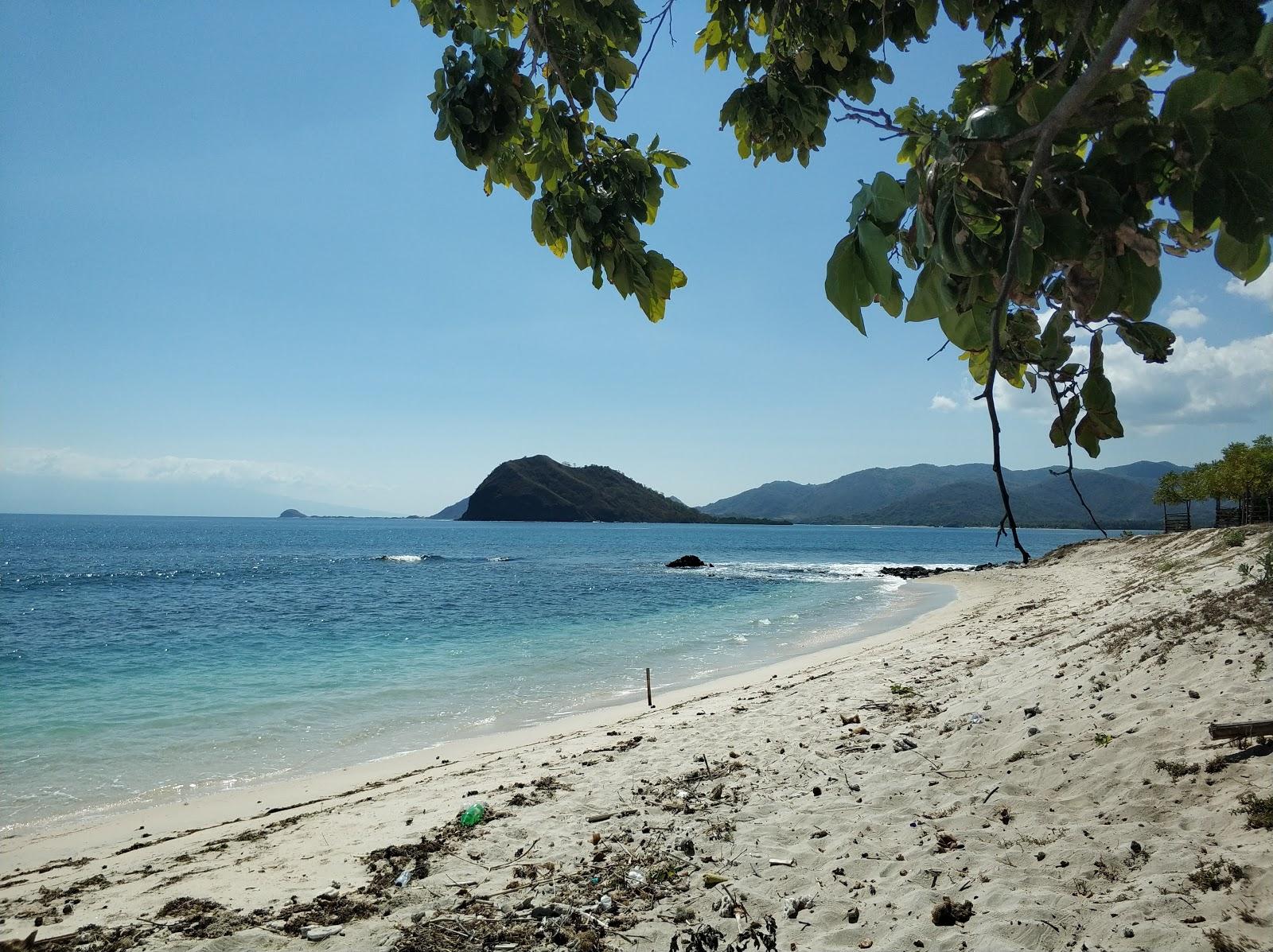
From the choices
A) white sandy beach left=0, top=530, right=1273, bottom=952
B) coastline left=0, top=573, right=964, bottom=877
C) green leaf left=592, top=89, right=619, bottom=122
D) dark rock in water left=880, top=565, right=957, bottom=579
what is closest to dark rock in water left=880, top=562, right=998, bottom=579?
dark rock in water left=880, top=565, right=957, bottom=579

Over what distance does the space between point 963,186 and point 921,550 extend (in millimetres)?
99677

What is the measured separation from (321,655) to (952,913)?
1978 centimetres

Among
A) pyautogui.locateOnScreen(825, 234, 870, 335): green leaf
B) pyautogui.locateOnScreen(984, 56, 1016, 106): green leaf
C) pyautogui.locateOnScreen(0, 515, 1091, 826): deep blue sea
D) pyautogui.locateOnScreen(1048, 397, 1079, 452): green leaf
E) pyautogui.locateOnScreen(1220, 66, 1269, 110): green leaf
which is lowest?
pyautogui.locateOnScreen(0, 515, 1091, 826): deep blue sea

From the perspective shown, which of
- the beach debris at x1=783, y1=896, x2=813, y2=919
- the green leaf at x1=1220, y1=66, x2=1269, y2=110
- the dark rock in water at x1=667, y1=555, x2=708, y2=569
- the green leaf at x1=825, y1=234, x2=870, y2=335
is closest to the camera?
the green leaf at x1=1220, y1=66, x2=1269, y2=110

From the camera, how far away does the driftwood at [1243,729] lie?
4.24 meters

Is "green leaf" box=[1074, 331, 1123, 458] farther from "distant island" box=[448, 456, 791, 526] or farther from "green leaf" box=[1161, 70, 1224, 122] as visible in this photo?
"distant island" box=[448, 456, 791, 526]

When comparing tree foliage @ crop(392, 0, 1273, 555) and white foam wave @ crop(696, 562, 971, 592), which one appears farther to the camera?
white foam wave @ crop(696, 562, 971, 592)

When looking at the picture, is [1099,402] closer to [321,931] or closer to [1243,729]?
[1243,729]

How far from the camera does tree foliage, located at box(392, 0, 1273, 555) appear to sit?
936mm

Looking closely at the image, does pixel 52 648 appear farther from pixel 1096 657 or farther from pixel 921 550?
pixel 921 550

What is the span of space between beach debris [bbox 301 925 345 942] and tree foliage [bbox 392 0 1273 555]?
15.2 feet

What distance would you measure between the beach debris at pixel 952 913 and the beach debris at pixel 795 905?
709 millimetres

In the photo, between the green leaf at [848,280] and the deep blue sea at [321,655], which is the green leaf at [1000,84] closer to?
the green leaf at [848,280]

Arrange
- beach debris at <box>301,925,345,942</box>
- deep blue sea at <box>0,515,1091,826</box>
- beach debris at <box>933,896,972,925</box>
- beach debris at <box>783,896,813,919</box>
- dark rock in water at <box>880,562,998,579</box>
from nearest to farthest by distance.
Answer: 1. beach debris at <box>933,896,972,925</box>
2. beach debris at <box>783,896,813,919</box>
3. beach debris at <box>301,925,345,942</box>
4. deep blue sea at <box>0,515,1091,826</box>
5. dark rock in water at <box>880,562,998,579</box>
